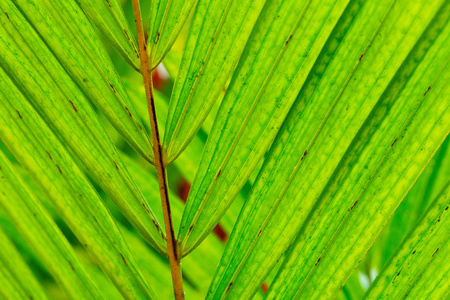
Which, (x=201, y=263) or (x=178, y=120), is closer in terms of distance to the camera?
(x=178, y=120)

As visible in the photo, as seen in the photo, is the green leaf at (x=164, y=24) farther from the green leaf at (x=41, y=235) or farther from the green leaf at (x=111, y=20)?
the green leaf at (x=41, y=235)

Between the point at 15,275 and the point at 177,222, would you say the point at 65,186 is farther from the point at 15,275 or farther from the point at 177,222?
the point at 177,222

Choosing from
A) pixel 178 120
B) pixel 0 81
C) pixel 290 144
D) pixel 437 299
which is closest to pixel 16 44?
pixel 0 81

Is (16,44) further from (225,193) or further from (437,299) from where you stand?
(437,299)

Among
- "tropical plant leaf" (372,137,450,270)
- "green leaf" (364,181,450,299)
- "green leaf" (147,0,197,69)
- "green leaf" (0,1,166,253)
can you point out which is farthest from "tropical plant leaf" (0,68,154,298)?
"tropical plant leaf" (372,137,450,270)

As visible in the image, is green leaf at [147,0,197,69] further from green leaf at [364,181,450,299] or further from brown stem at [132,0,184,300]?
green leaf at [364,181,450,299]

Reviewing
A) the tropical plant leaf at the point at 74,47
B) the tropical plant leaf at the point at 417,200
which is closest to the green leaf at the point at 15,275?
the tropical plant leaf at the point at 74,47
